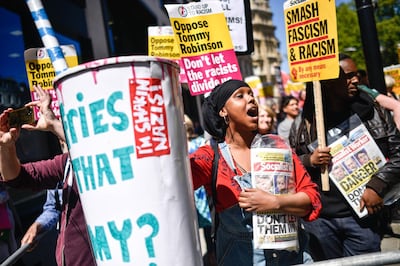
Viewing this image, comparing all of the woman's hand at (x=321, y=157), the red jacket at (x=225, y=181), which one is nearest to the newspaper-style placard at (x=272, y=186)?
the red jacket at (x=225, y=181)

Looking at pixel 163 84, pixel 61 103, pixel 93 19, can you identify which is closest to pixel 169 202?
pixel 163 84

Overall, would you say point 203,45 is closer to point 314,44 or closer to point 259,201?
point 314,44

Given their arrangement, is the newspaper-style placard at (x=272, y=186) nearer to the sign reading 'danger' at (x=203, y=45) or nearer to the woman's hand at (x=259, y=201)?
the woman's hand at (x=259, y=201)

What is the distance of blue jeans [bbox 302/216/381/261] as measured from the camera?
2.78 m

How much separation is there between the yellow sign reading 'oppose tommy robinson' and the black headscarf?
2.83 feet

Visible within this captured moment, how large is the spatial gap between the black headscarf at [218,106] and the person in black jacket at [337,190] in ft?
2.42

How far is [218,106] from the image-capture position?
2.43 meters

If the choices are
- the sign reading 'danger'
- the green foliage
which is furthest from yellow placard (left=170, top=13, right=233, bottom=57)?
the green foliage

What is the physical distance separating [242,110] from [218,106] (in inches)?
6.4

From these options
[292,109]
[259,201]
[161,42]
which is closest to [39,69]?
[161,42]

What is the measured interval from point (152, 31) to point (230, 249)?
10.8 feet

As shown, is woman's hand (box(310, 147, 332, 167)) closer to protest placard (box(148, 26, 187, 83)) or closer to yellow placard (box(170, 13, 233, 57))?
yellow placard (box(170, 13, 233, 57))

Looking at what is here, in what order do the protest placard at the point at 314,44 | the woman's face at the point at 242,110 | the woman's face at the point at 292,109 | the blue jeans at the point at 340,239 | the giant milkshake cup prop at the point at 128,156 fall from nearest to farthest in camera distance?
the giant milkshake cup prop at the point at 128,156 → the woman's face at the point at 242,110 → the blue jeans at the point at 340,239 → the protest placard at the point at 314,44 → the woman's face at the point at 292,109

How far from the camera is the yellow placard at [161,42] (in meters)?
4.91
